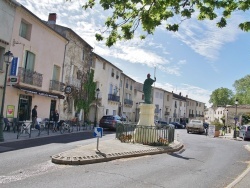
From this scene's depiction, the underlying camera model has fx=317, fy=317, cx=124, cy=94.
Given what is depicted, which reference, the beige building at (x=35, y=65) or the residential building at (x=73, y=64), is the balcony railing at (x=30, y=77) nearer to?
the beige building at (x=35, y=65)

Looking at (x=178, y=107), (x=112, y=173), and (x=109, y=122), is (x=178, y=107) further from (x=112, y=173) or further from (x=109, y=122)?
(x=112, y=173)

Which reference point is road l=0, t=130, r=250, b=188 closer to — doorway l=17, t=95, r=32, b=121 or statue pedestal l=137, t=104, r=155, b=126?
statue pedestal l=137, t=104, r=155, b=126

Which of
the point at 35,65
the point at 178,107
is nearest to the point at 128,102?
the point at 35,65

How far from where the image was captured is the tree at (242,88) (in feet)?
307

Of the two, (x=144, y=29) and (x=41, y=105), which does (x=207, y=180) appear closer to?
(x=144, y=29)

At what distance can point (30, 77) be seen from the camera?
943 inches

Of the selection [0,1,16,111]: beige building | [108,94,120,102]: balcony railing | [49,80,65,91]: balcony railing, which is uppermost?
[0,1,16,111]: beige building

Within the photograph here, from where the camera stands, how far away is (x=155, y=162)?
466 inches

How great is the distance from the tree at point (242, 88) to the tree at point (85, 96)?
6499cm

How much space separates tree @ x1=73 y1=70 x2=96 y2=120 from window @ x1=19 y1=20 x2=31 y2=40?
1164 cm

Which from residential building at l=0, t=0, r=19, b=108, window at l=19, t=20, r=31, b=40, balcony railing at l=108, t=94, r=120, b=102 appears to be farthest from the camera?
balcony railing at l=108, t=94, r=120, b=102

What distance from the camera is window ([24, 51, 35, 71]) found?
78.7ft

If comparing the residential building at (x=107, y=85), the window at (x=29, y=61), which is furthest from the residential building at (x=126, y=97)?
the window at (x=29, y=61)

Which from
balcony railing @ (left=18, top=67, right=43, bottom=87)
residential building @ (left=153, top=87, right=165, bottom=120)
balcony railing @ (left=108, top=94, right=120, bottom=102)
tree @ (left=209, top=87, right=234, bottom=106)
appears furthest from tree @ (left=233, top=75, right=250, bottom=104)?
balcony railing @ (left=18, top=67, right=43, bottom=87)
